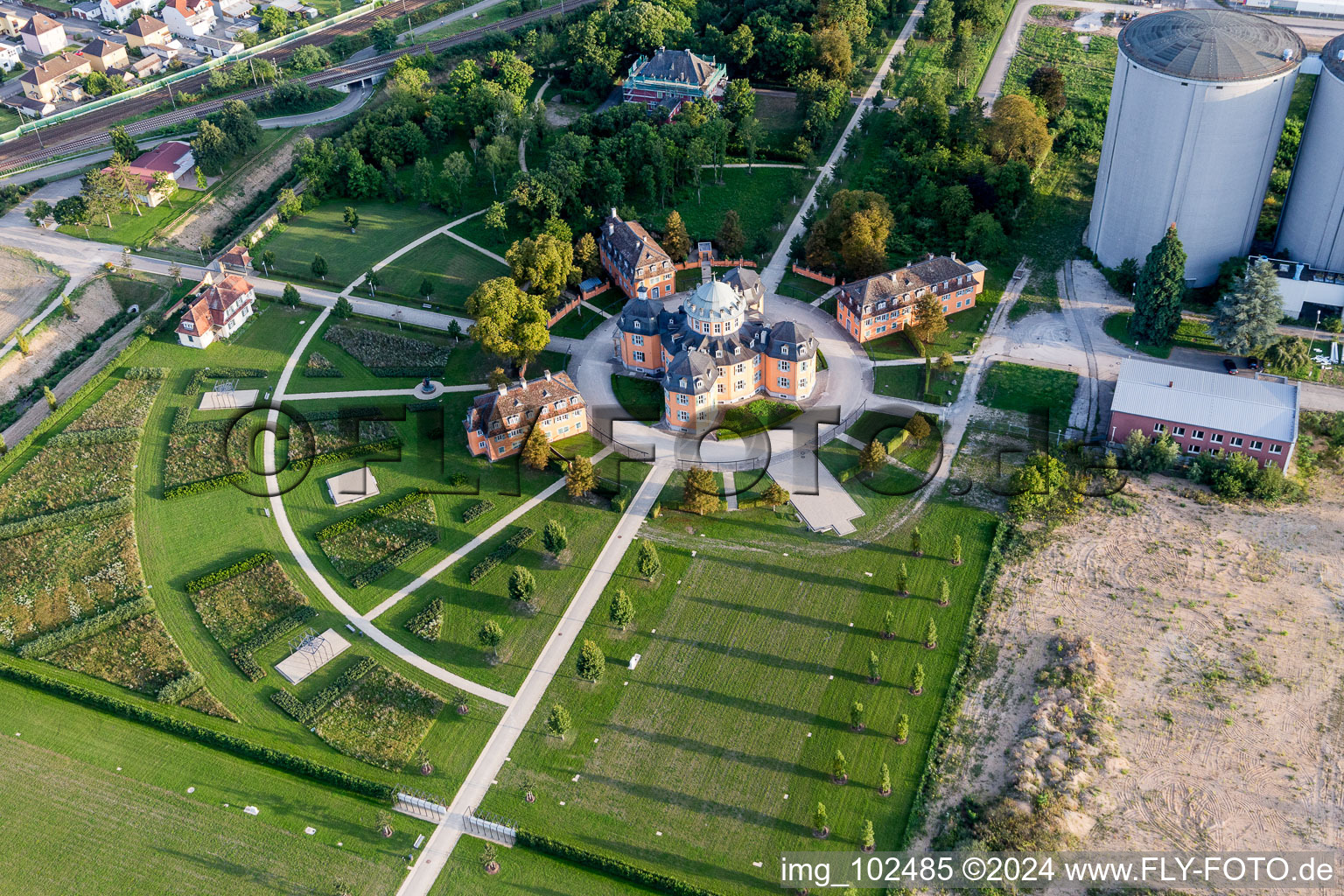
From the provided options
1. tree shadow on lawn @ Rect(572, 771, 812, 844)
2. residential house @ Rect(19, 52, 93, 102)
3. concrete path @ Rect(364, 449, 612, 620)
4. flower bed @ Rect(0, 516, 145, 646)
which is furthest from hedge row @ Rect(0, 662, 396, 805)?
residential house @ Rect(19, 52, 93, 102)

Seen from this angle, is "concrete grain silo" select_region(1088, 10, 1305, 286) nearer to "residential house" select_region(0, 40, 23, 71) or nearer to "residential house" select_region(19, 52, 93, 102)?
"residential house" select_region(19, 52, 93, 102)

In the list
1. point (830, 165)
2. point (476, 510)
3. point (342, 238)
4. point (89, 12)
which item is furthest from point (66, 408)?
point (89, 12)

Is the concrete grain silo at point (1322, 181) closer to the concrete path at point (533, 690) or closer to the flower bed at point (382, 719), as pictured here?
the concrete path at point (533, 690)

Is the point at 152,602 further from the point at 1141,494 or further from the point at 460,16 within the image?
the point at 460,16

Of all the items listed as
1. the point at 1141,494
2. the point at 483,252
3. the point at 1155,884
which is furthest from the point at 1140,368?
the point at 483,252

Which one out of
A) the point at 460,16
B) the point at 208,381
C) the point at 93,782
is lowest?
the point at 93,782
